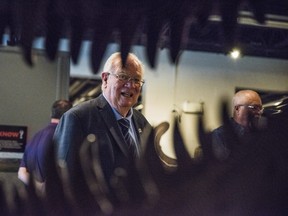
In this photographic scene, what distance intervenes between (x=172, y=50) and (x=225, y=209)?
6cm

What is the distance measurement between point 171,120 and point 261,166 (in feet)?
0.12

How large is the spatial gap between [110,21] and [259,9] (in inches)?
2.1

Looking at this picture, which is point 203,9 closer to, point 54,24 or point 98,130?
point 54,24

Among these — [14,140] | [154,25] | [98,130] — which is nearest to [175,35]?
[154,25]

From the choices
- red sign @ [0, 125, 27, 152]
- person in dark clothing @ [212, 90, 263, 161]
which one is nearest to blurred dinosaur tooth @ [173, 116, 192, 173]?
person in dark clothing @ [212, 90, 263, 161]

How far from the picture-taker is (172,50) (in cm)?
18

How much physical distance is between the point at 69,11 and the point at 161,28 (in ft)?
0.10

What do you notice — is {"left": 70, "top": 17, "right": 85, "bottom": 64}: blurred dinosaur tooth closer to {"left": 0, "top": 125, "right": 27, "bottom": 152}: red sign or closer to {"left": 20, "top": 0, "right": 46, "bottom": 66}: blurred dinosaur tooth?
{"left": 20, "top": 0, "right": 46, "bottom": 66}: blurred dinosaur tooth

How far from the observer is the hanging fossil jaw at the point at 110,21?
0.56 ft

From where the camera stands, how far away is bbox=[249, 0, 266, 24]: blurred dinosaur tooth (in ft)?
0.59

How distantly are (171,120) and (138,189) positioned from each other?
25 millimetres

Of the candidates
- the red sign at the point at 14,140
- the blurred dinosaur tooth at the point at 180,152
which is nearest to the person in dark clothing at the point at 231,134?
the blurred dinosaur tooth at the point at 180,152

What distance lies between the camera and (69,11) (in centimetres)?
17

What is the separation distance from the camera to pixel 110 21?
0.17 metres
